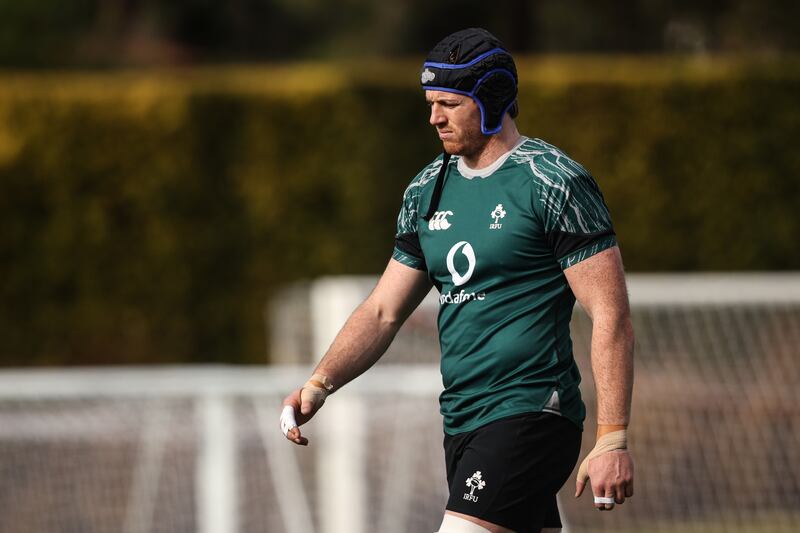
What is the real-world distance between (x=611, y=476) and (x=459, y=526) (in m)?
0.52

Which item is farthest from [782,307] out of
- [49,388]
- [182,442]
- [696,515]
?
→ [49,388]

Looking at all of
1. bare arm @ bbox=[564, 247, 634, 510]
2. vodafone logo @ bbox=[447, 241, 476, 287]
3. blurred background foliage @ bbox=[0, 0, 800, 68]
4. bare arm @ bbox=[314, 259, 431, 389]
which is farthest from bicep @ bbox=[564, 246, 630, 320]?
blurred background foliage @ bbox=[0, 0, 800, 68]

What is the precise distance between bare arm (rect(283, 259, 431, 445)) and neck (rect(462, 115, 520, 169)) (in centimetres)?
47

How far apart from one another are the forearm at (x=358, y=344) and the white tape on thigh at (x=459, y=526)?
0.63m

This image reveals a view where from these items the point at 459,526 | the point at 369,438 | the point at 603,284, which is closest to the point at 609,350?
the point at 603,284

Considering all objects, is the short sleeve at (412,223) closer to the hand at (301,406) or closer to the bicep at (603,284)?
the hand at (301,406)

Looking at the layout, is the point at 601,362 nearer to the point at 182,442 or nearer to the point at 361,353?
the point at 361,353

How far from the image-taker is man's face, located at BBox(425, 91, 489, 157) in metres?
4.19

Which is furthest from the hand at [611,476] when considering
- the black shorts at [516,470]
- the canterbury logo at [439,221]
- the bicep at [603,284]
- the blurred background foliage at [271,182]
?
the blurred background foliage at [271,182]

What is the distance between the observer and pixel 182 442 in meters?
8.58

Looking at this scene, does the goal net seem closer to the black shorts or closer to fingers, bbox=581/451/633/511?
the black shorts

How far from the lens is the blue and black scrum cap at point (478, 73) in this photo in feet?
13.6

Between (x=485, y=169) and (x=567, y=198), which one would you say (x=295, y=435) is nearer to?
(x=485, y=169)

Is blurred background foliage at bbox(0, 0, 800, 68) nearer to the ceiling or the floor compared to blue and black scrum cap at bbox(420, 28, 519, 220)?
nearer to the ceiling
